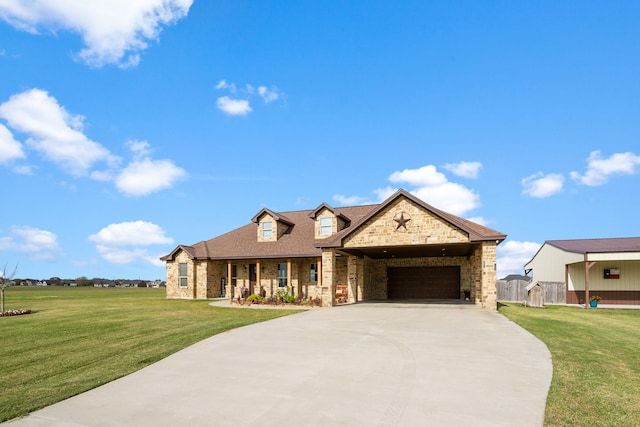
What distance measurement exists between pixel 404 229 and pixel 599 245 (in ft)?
64.3

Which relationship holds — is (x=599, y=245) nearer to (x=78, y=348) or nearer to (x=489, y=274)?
→ (x=489, y=274)

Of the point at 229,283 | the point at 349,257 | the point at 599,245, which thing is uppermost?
the point at 599,245

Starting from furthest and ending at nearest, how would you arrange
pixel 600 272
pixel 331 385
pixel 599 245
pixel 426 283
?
pixel 599 245
pixel 600 272
pixel 426 283
pixel 331 385

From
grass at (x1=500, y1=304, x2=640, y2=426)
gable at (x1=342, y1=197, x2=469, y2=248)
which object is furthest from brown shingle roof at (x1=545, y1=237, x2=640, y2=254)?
grass at (x1=500, y1=304, x2=640, y2=426)

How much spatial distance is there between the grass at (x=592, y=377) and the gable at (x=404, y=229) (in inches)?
262

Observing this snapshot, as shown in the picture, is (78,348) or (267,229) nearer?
(78,348)

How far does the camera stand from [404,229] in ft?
69.0

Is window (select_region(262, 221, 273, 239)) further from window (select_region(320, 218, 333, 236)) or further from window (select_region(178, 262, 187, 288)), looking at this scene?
window (select_region(178, 262, 187, 288))

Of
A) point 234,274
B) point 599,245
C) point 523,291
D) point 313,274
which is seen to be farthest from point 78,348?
point 599,245

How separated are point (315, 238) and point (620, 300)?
902 inches

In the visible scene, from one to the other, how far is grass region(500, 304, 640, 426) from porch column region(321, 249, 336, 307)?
10.3 metres

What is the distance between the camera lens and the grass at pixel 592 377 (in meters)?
6.07

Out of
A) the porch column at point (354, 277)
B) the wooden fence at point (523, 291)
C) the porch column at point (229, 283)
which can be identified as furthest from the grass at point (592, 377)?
the porch column at point (229, 283)

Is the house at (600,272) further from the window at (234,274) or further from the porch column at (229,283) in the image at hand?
the window at (234,274)
